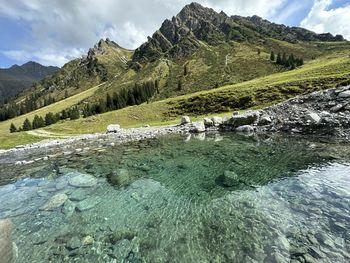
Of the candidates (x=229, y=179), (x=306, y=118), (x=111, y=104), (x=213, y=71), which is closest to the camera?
(x=229, y=179)

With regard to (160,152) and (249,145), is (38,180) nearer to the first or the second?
(160,152)

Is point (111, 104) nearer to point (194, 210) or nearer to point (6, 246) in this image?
point (194, 210)

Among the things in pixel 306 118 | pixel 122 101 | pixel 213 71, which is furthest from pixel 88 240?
pixel 213 71

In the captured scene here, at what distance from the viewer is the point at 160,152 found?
102 feet

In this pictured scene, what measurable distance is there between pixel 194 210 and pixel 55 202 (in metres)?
10.2

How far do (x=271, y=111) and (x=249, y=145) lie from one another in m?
15.3

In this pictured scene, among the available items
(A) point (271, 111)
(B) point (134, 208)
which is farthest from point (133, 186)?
(A) point (271, 111)

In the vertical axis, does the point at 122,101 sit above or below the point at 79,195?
above

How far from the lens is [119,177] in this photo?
2152cm

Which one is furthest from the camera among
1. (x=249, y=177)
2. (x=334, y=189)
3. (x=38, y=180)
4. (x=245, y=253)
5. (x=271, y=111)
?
(x=271, y=111)

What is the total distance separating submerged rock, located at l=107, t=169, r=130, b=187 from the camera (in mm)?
20331

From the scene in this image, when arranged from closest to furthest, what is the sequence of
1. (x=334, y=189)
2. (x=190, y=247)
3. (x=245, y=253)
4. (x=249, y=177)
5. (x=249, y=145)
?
(x=245, y=253), (x=190, y=247), (x=334, y=189), (x=249, y=177), (x=249, y=145)

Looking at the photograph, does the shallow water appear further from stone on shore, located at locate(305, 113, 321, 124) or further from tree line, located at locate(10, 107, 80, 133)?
tree line, located at locate(10, 107, 80, 133)

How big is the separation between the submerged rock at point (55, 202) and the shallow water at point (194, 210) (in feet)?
0.24
